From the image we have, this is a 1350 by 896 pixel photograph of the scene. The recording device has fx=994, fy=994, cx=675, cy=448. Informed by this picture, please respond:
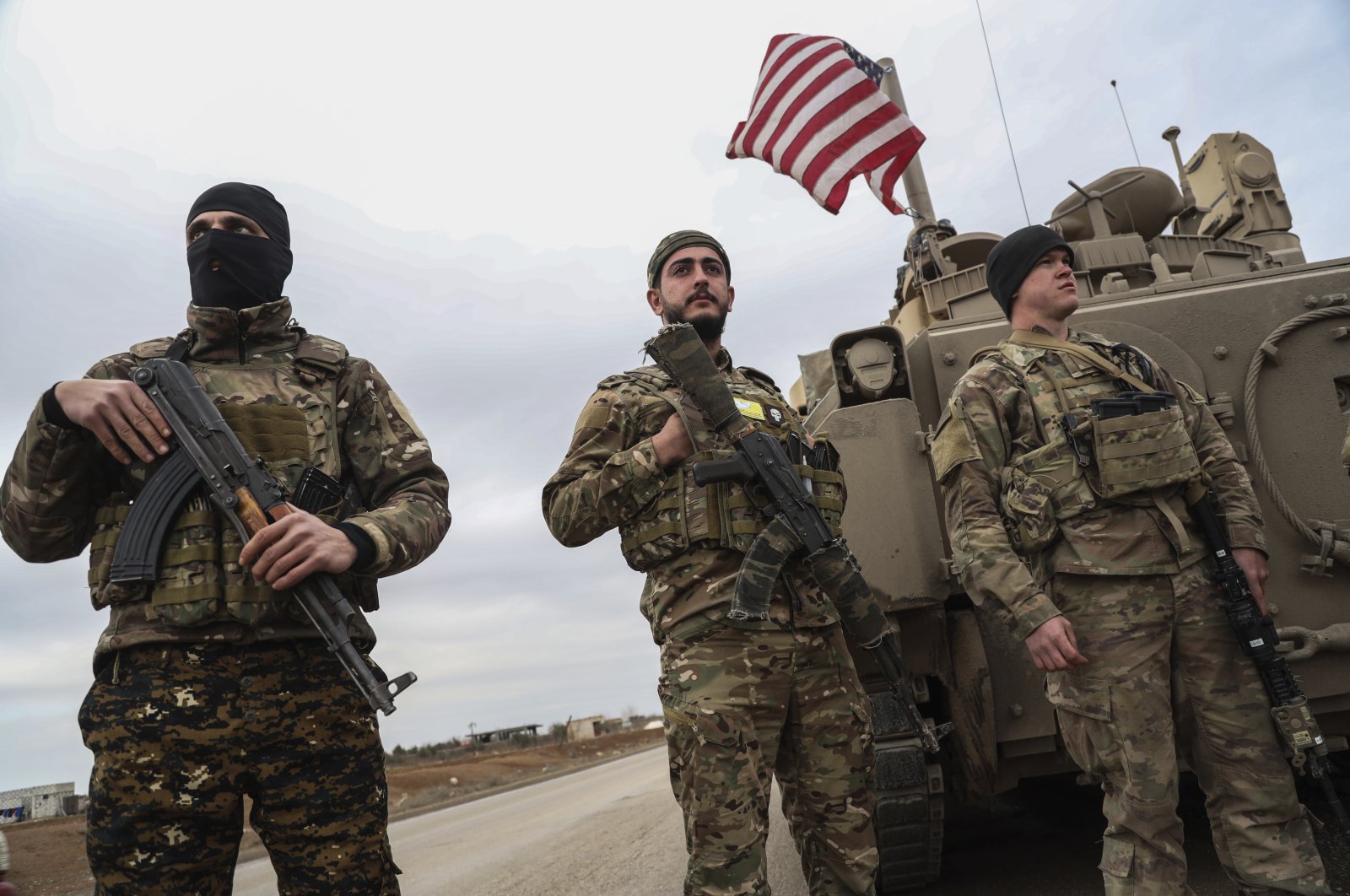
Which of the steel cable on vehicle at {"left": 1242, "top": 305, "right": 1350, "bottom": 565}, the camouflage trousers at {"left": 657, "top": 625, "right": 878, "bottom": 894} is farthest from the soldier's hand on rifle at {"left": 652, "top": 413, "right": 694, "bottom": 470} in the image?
the steel cable on vehicle at {"left": 1242, "top": 305, "right": 1350, "bottom": 565}

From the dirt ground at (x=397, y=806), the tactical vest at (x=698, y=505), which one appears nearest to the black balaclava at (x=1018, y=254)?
the tactical vest at (x=698, y=505)

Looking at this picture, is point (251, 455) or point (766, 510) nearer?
point (251, 455)

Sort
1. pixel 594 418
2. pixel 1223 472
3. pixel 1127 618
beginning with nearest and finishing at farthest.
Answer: pixel 1127 618
pixel 594 418
pixel 1223 472

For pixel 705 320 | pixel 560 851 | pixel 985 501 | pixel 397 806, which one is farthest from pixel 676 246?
pixel 397 806

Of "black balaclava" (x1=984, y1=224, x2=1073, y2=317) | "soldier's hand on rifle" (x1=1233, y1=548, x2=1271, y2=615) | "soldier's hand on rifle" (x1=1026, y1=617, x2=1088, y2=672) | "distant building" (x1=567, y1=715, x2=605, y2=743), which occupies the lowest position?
"distant building" (x1=567, y1=715, x2=605, y2=743)

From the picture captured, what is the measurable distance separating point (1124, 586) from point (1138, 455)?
37 cm

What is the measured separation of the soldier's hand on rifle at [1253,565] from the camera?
2.79 metres

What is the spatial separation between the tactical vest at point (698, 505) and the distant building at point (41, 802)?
63.7 feet

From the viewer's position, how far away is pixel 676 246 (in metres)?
2.98

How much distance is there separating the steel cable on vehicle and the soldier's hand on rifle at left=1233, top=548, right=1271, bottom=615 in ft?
2.68

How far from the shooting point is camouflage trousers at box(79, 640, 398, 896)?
195 cm

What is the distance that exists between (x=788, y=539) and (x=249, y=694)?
1281mm

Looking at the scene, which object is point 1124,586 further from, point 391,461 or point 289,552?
point 289,552

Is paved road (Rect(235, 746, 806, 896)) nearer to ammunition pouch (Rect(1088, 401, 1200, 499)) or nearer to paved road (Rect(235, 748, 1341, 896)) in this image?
paved road (Rect(235, 748, 1341, 896))
